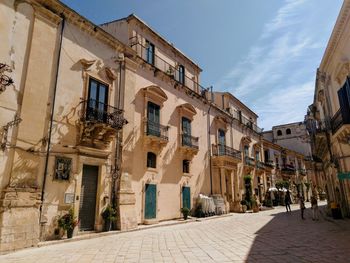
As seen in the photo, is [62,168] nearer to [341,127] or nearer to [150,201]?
[150,201]

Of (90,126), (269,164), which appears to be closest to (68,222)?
(90,126)

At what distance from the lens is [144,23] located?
16.5 metres

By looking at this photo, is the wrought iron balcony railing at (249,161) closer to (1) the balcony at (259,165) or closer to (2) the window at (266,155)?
(1) the balcony at (259,165)

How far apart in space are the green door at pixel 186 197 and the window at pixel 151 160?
3.21m

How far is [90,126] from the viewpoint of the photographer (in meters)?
11.1

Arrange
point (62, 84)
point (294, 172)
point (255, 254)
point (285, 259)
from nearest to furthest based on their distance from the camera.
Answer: point (285, 259) < point (255, 254) < point (62, 84) < point (294, 172)

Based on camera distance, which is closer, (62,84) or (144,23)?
(62,84)

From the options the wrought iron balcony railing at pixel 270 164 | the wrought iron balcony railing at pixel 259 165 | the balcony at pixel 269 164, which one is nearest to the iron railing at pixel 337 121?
the wrought iron balcony railing at pixel 259 165

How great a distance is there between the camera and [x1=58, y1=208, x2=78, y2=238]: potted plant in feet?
31.3

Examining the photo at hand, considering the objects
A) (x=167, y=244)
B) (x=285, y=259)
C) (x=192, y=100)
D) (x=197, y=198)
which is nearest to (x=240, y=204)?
(x=197, y=198)

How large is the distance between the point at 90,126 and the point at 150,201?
572 cm

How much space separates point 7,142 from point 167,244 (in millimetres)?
6253

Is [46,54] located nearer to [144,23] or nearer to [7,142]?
[7,142]

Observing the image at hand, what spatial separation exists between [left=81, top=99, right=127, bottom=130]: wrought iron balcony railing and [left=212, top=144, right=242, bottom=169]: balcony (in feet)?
35.1
